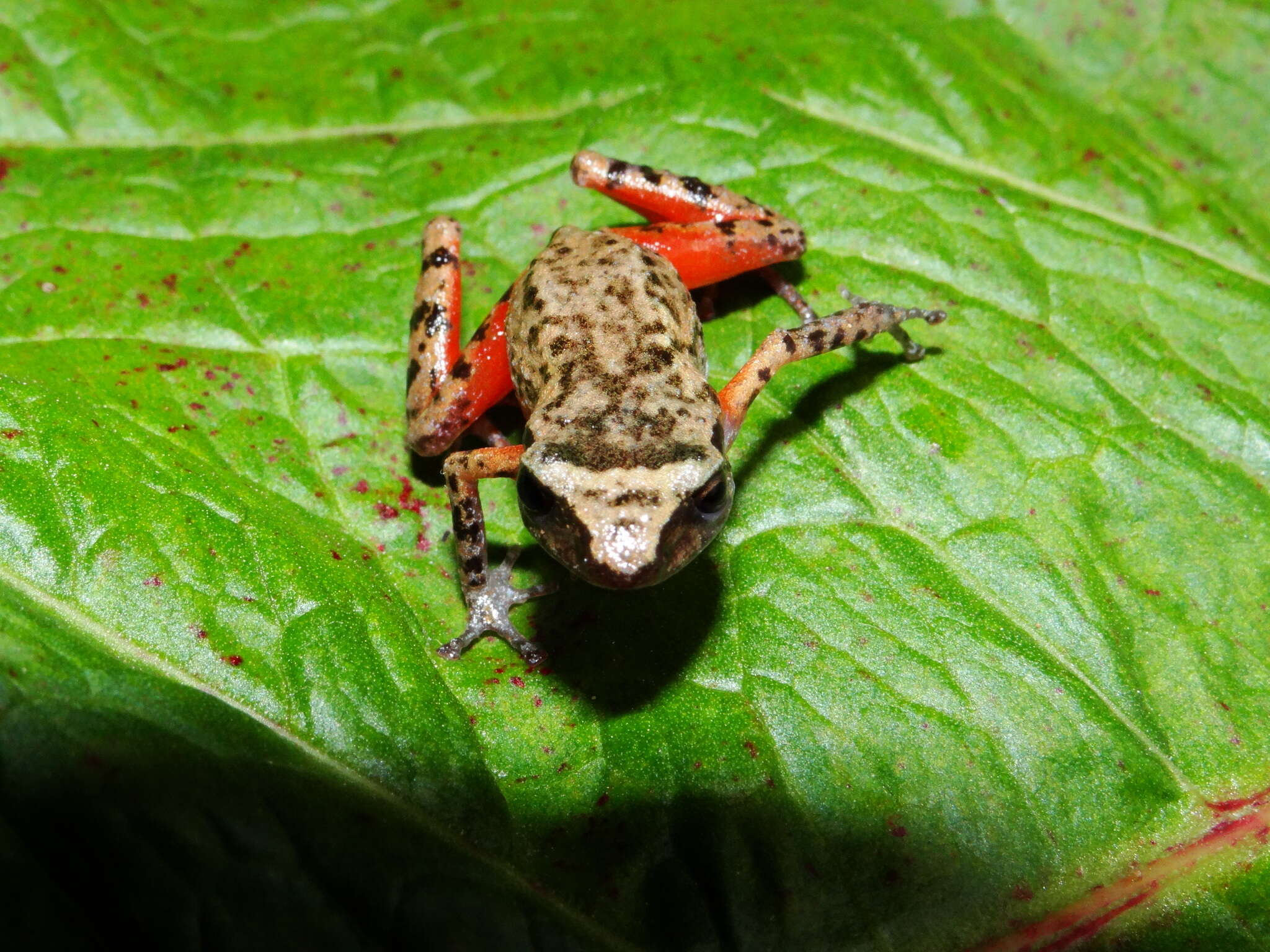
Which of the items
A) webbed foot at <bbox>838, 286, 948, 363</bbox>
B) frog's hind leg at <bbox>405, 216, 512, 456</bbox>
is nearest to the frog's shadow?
frog's hind leg at <bbox>405, 216, 512, 456</bbox>

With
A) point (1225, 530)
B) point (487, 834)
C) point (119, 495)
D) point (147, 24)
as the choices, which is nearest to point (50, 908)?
point (487, 834)

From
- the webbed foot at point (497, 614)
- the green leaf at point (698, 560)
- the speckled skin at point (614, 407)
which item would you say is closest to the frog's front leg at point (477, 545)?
the webbed foot at point (497, 614)

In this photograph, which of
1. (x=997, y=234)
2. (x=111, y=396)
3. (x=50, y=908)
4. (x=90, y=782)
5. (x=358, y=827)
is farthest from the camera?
(x=997, y=234)

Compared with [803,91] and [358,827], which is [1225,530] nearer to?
[803,91]

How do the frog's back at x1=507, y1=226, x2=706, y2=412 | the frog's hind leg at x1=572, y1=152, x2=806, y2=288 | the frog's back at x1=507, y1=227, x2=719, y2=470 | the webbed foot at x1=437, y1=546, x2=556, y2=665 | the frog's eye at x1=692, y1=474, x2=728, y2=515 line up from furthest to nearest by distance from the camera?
the frog's hind leg at x1=572, y1=152, x2=806, y2=288, the frog's back at x1=507, y1=226, x2=706, y2=412, the webbed foot at x1=437, y1=546, x2=556, y2=665, the frog's back at x1=507, y1=227, x2=719, y2=470, the frog's eye at x1=692, y1=474, x2=728, y2=515

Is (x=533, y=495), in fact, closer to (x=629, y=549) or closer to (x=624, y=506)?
(x=624, y=506)

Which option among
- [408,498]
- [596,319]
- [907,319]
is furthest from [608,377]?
[907,319]

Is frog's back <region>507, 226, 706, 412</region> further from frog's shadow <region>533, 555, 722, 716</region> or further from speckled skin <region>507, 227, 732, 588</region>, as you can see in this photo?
frog's shadow <region>533, 555, 722, 716</region>

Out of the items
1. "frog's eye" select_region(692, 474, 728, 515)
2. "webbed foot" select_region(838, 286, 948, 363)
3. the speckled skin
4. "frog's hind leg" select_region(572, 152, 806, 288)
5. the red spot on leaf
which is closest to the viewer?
the speckled skin
